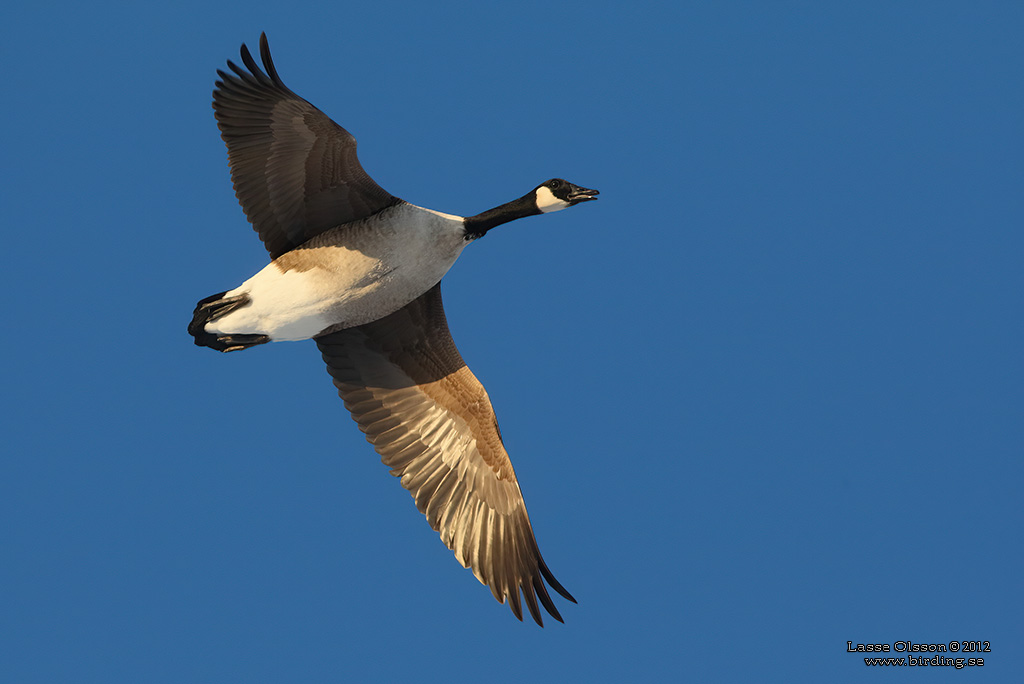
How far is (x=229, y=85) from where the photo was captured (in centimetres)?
900

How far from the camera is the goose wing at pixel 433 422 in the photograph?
407 inches

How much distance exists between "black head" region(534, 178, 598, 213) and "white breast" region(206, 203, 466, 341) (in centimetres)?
92

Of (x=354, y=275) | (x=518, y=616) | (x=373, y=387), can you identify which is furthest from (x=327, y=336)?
(x=518, y=616)

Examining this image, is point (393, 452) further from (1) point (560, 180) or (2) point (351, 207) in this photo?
(1) point (560, 180)

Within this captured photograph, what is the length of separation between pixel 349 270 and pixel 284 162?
126cm

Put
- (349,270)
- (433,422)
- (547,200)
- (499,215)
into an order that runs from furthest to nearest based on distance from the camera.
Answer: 1. (433,422)
2. (547,200)
3. (499,215)
4. (349,270)

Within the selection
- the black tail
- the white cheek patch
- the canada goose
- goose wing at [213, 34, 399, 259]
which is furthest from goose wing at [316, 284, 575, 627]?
the white cheek patch

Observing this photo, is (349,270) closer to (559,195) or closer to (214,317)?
(214,317)

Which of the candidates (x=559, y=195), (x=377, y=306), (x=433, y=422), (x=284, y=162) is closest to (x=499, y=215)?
(x=559, y=195)

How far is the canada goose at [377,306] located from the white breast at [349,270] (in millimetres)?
13

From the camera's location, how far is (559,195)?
9719 millimetres

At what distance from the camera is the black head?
382 inches

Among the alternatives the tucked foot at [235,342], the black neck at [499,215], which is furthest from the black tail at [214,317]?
the black neck at [499,215]

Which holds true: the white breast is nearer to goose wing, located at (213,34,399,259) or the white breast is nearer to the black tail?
the black tail
